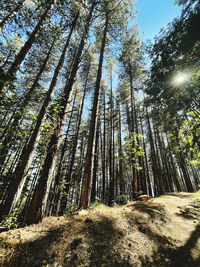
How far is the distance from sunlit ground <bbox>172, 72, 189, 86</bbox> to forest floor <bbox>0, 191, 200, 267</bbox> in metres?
6.30

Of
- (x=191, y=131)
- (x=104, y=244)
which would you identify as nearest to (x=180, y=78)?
(x=191, y=131)

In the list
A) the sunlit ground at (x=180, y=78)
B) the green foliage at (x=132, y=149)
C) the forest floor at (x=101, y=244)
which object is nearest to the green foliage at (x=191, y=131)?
the sunlit ground at (x=180, y=78)

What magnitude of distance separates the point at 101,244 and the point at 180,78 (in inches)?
303

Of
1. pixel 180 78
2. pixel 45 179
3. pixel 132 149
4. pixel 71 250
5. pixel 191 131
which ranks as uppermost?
pixel 180 78

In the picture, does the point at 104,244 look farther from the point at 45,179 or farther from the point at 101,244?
the point at 45,179

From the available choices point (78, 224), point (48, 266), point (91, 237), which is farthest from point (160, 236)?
point (48, 266)

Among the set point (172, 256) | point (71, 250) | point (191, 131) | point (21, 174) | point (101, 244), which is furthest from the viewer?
point (191, 131)

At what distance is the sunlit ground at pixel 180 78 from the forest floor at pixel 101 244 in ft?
20.7

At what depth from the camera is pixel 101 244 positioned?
2.64 metres

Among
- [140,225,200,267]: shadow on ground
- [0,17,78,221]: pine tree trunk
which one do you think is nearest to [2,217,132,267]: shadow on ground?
[140,225,200,267]: shadow on ground

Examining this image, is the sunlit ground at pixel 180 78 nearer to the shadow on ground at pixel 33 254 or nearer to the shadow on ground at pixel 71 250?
the shadow on ground at pixel 71 250

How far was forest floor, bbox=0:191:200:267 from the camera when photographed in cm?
217

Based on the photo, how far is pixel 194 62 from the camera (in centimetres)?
546

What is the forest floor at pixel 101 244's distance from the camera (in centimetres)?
217
